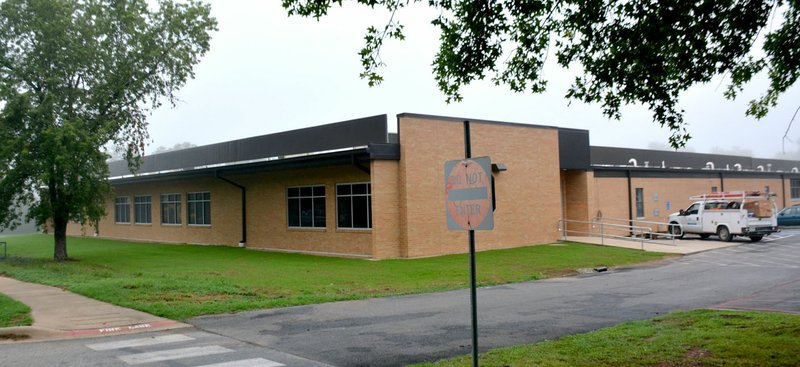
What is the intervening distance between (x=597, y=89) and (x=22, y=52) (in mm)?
22403

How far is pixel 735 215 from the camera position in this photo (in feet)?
98.3

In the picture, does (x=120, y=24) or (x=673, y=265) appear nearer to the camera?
(x=673, y=265)

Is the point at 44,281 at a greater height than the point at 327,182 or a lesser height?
lesser

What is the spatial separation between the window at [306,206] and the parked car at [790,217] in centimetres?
3218

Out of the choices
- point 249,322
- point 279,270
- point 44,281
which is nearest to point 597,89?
point 249,322

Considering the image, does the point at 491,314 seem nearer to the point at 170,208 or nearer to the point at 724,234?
the point at 724,234

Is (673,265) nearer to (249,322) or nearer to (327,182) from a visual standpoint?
(327,182)

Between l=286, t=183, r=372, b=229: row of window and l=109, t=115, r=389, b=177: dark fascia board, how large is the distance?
1616mm

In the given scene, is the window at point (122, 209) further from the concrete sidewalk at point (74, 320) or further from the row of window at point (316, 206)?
the concrete sidewalk at point (74, 320)

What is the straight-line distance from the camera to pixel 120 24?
84.8 feet

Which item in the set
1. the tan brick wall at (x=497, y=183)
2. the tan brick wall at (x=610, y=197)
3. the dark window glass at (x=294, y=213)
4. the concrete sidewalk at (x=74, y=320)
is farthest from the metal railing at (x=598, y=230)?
the concrete sidewalk at (x=74, y=320)

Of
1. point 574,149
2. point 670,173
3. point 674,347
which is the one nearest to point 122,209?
point 574,149

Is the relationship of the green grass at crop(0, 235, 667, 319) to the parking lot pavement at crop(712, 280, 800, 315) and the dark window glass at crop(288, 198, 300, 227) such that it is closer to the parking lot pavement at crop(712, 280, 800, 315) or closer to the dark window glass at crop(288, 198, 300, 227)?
the dark window glass at crop(288, 198, 300, 227)

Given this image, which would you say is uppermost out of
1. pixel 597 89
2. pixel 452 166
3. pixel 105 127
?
pixel 105 127
